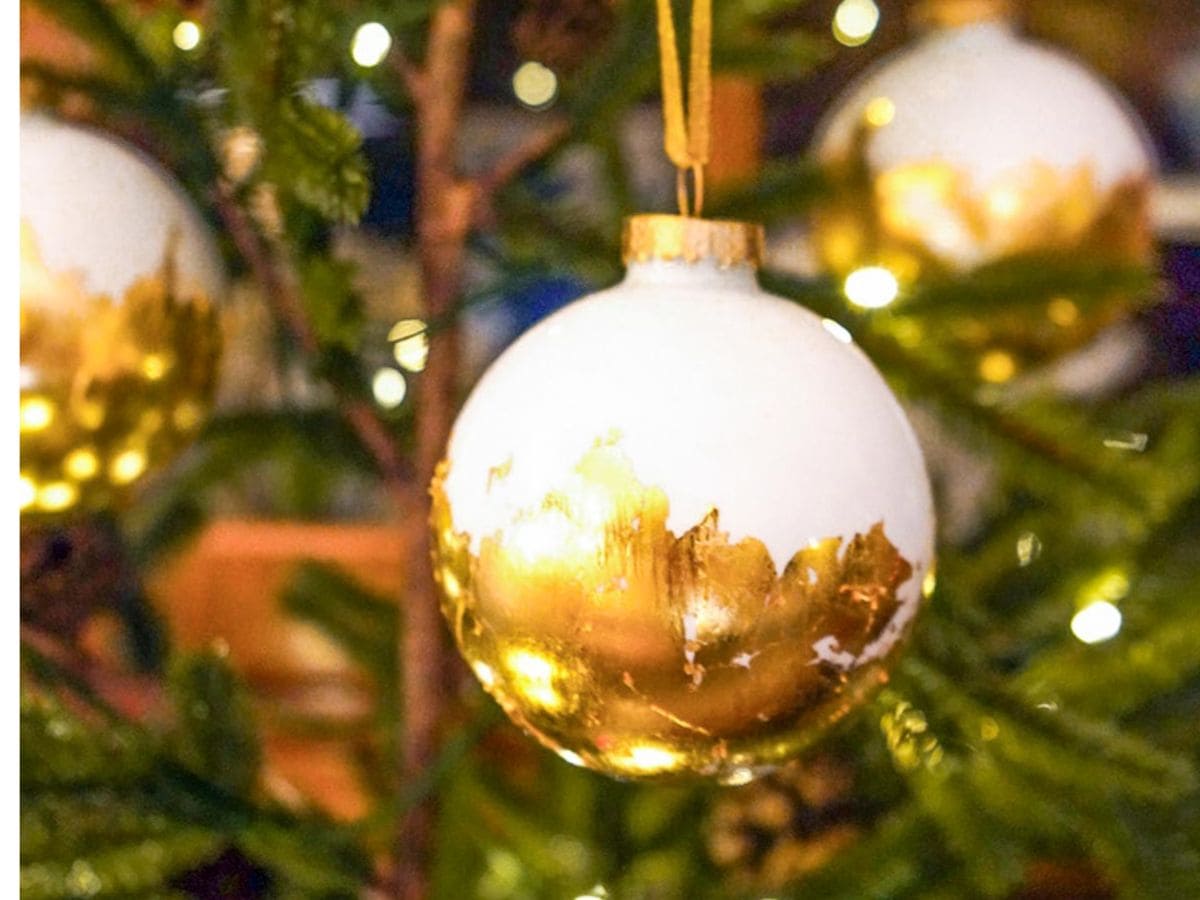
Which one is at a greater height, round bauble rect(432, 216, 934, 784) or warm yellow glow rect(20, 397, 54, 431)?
warm yellow glow rect(20, 397, 54, 431)

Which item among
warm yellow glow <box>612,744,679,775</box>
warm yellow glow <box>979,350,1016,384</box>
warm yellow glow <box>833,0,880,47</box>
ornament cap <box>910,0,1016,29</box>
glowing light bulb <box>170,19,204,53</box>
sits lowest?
warm yellow glow <box>612,744,679,775</box>

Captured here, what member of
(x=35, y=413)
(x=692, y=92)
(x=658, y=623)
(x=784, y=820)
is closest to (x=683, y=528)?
(x=658, y=623)

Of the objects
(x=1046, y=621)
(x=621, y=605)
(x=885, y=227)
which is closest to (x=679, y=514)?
(x=621, y=605)

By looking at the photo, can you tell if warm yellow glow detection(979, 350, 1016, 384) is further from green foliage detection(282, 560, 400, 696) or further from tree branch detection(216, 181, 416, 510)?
green foliage detection(282, 560, 400, 696)

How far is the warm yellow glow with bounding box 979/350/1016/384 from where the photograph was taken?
2.05 ft

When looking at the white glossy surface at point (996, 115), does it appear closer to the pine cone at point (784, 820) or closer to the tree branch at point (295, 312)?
the tree branch at point (295, 312)

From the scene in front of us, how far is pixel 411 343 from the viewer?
572mm

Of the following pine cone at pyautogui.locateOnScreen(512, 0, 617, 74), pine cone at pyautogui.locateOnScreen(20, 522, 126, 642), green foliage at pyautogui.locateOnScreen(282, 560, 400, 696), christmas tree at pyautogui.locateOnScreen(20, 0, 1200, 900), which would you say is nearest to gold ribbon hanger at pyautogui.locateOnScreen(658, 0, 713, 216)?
christmas tree at pyautogui.locateOnScreen(20, 0, 1200, 900)

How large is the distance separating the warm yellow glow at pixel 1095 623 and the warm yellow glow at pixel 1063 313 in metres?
0.15

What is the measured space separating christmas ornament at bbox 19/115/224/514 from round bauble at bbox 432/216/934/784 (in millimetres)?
151

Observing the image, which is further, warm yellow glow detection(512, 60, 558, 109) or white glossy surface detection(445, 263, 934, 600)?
warm yellow glow detection(512, 60, 558, 109)

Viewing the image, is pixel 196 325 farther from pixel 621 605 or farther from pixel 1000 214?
pixel 1000 214

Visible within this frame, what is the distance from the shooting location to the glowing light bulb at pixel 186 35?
50cm

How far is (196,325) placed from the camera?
0.46 metres
